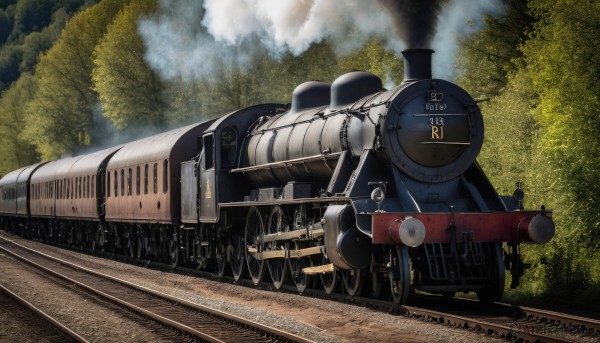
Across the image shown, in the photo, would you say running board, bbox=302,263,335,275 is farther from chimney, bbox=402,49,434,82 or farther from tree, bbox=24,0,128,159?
tree, bbox=24,0,128,159

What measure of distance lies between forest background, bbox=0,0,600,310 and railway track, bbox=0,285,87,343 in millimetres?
7502

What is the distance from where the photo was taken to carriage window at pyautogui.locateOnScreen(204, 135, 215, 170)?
1819 centimetres

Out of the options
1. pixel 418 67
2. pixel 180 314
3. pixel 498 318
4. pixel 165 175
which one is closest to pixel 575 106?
pixel 418 67

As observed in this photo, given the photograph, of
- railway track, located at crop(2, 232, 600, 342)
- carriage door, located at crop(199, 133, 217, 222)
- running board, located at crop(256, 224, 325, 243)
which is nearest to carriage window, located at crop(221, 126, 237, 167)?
carriage door, located at crop(199, 133, 217, 222)

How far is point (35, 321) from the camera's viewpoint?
1243cm

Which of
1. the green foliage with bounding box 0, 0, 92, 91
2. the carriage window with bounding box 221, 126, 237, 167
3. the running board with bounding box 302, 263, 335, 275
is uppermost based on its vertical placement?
the green foliage with bounding box 0, 0, 92, 91

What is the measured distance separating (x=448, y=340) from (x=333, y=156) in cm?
475

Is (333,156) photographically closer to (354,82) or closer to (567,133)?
(354,82)

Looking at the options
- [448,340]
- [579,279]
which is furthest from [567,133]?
[448,340]

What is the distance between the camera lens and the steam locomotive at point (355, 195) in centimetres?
1206

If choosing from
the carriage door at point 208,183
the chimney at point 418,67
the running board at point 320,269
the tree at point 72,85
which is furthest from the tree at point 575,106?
the tree at point 72,85

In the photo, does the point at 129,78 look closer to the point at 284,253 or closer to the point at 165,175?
the point at 165,175

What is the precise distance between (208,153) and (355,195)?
649 centimetres

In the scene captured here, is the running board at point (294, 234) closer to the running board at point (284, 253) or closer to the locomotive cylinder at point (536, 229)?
the running board at point (284, 253)
